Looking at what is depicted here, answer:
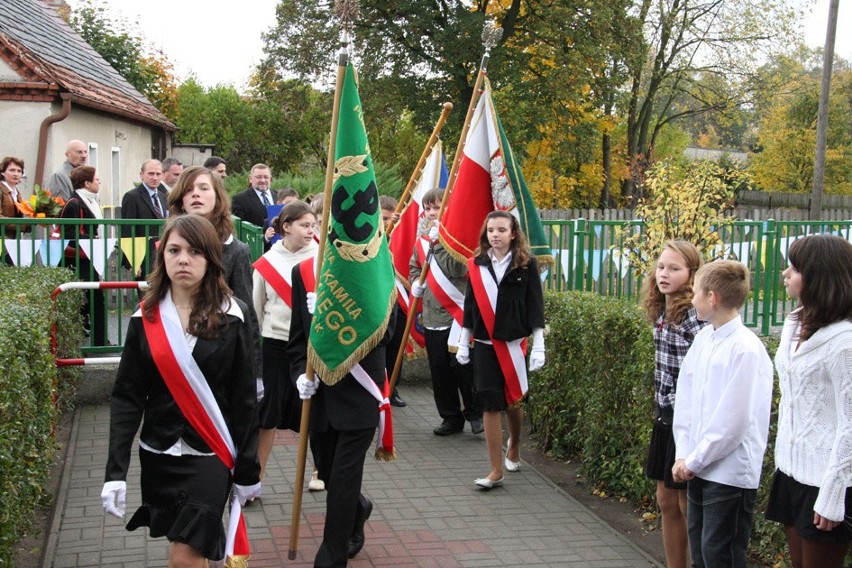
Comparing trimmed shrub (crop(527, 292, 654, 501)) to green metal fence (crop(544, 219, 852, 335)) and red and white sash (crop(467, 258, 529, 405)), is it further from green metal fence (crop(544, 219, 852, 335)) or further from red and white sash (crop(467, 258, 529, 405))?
green metal fence (crop(544, 219, 852, 335))

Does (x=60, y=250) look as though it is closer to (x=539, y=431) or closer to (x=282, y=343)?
(x=282, y=343)

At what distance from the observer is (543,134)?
93.1ft

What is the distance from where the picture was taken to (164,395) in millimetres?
4371

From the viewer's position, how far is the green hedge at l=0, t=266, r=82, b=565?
15.4 ft

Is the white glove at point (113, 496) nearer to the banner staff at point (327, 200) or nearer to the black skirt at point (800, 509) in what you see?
the banner staff at point (327, 200)

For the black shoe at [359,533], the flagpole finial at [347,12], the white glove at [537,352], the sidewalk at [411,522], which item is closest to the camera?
the flagpole finial at [347,12]

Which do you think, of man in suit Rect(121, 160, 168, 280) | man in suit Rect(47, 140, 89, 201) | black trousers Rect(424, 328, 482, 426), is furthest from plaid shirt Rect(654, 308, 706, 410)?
man in suit Rect(47, 140, 89, 201)

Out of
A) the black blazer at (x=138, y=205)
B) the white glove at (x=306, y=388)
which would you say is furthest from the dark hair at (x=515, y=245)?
the black blazer at (x=138, y=205)

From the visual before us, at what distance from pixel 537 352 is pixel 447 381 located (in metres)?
1.83

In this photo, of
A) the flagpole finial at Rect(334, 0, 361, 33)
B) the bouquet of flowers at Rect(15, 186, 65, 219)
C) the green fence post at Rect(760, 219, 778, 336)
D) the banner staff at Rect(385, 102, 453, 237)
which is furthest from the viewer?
the green fence post at Rect(760, 219, 778, 336)

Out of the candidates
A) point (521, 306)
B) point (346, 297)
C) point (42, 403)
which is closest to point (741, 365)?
point (346, 297)

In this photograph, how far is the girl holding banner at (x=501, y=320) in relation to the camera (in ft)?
24.1

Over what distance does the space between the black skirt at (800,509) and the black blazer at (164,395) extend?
2.25 meters

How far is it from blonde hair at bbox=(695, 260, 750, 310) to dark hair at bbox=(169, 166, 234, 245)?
272cm
